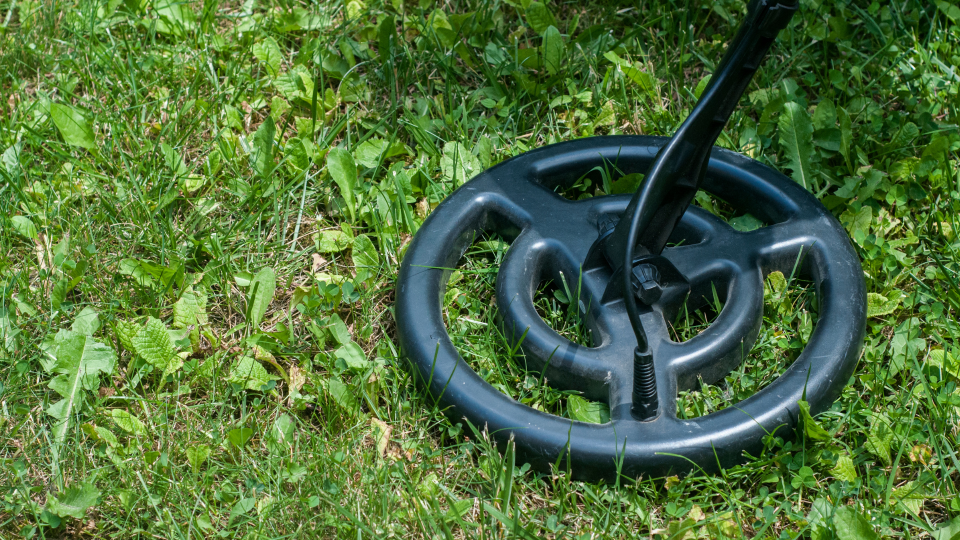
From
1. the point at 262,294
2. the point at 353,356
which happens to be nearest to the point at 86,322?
the point at 262,294

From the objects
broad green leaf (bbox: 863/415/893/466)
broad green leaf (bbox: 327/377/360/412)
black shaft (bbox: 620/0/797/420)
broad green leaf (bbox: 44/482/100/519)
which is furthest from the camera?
broad green leaf (bbox: 327/377/360/412)

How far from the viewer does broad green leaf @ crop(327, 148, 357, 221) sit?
2.37 m

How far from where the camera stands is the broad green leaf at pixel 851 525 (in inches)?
65.4

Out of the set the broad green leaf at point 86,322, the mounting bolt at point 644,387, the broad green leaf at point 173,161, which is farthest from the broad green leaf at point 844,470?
the broad green leaf at point 173,161

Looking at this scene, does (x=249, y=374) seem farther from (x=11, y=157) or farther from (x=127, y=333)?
(x=11, y=157)

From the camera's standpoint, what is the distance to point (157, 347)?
203 centimetres

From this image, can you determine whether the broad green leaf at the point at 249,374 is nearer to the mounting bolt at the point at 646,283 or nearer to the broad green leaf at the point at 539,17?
the mounting bolt at the point at 646,283

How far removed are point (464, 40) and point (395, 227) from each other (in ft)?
2.67

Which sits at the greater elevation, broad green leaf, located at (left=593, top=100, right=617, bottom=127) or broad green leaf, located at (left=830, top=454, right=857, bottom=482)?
broad green leaf, located at (left=593, top=100, right=617, bottom=127)

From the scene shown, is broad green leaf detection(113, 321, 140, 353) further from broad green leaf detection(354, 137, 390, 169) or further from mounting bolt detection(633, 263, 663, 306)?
mounting bolt detection(633, 263, 663, 306)

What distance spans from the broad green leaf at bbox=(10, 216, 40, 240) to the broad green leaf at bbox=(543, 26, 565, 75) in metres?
1.56

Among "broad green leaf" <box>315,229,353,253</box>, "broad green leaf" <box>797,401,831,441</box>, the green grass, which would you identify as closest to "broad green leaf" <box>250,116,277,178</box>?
the green grass

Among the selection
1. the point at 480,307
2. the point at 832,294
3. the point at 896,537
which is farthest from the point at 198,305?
the point at 896,537

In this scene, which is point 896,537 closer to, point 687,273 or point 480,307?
point 687,273
